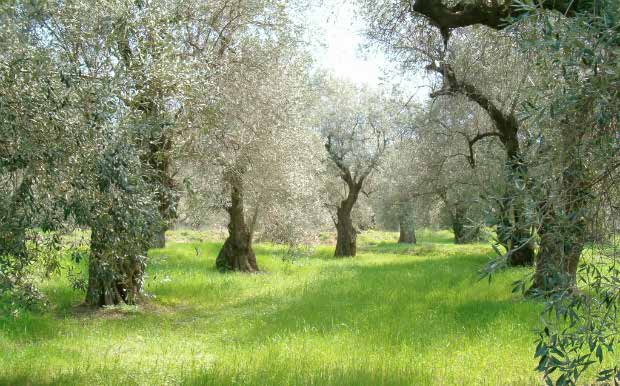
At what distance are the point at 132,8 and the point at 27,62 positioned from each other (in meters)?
3.43

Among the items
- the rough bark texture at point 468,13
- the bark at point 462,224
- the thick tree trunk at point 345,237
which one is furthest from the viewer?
the thick tree trunk at point 345,237

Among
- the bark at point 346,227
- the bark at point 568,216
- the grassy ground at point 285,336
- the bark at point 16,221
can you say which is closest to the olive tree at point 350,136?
the bark at point 346,227

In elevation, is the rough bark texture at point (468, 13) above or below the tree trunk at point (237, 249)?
above

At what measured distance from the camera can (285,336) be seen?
32.1 feet

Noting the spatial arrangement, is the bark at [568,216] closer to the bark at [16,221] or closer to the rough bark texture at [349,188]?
the bark at [16,221]

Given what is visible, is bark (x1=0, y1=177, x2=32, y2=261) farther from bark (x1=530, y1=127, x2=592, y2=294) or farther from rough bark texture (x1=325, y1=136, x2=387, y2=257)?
rough bark texture (x1=325, y1=136, x2=387, y2=257)

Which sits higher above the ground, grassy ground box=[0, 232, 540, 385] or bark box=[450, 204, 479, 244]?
bark box=[450, 204, 479, 244]

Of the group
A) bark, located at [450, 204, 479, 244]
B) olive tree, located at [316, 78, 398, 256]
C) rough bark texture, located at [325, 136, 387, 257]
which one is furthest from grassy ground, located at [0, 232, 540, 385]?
olive tree, located at [316, 78, 398, 256]

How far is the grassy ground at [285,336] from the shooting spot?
7.25 meters

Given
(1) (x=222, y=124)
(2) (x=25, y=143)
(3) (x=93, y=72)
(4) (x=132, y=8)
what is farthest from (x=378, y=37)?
(2) (x=25, y=143)

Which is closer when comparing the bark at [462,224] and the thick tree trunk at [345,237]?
the bark at [462,224]

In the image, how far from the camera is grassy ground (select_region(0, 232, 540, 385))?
7.25 metres

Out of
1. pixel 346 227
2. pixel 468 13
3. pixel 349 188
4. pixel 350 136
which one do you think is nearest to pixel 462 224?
pixel 468 13

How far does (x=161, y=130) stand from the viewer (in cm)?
712
